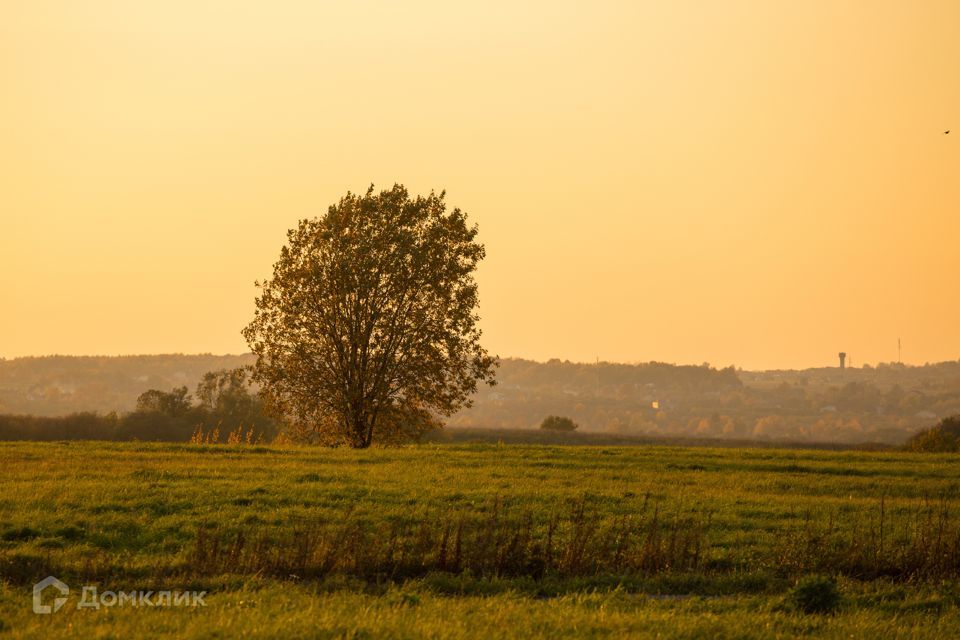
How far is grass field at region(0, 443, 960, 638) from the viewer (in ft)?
49.7

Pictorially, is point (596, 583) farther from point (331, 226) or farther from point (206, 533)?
point (331, 226)

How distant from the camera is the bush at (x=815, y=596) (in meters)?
16.6

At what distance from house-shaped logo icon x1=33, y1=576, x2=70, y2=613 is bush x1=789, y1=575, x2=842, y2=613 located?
11.1 m

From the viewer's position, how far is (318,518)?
23.2 m

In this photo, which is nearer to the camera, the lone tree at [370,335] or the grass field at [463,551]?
the grass field at [463,551]

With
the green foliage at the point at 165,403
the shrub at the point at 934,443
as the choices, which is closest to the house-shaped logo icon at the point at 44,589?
the shrub at the point at 934,443

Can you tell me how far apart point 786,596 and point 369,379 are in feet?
101

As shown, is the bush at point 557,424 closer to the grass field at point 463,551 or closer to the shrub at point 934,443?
the shrub at point 934,443

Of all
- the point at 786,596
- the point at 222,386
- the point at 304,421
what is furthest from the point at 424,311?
the point at 222,386

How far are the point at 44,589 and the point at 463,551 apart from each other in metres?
7.16

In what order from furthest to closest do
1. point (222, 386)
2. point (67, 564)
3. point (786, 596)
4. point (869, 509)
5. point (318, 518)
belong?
point (222, 386) < point (869, 509) < point (318, 518) < point (67, 564) < point (786, 596)

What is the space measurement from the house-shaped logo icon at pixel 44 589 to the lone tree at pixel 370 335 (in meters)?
29.4

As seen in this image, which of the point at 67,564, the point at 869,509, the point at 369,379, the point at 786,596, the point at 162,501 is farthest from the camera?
the point at 369,379

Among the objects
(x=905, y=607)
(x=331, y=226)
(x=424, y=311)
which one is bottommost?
(x=905, y=607)
